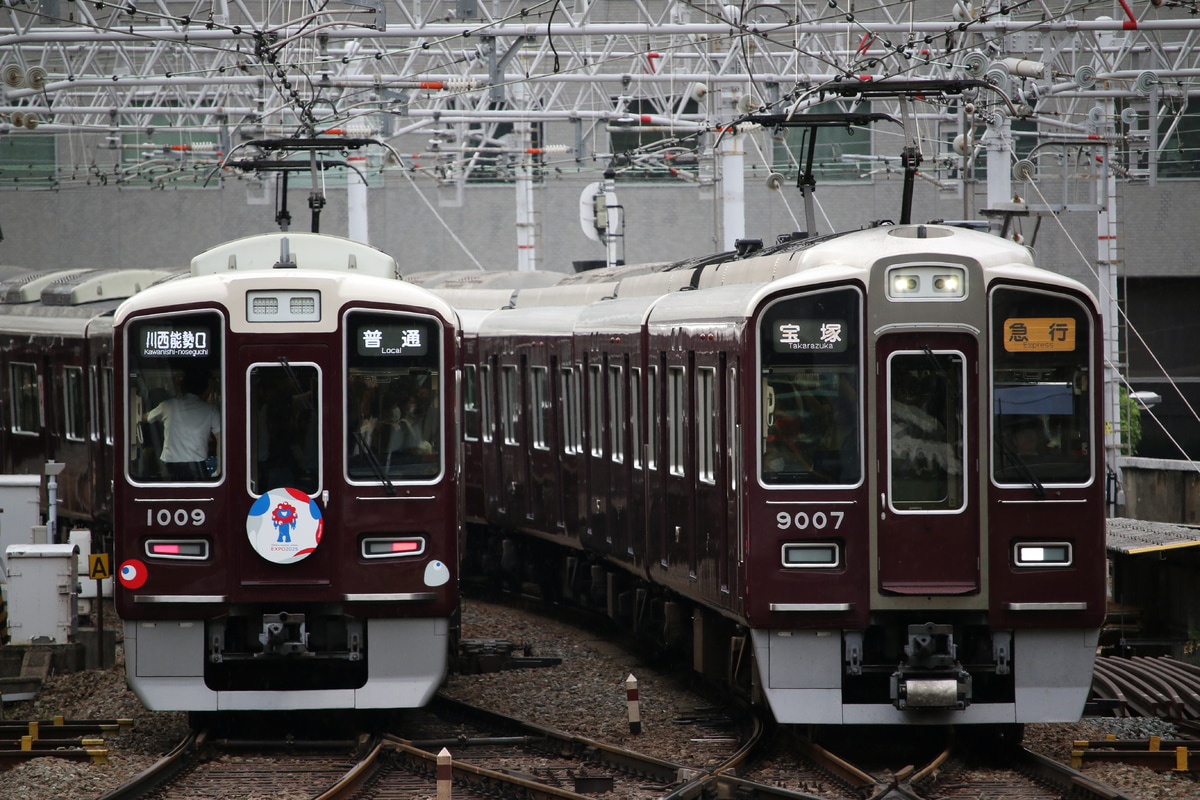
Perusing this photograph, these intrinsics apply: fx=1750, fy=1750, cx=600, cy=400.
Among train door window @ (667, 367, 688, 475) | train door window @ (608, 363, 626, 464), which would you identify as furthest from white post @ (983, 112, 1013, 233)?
train door window @ (667, 367, 688, 475)

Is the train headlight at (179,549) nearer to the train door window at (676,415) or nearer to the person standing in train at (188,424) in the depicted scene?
the person standing in train at (188,424)

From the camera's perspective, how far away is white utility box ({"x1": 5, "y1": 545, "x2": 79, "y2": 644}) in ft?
40.9

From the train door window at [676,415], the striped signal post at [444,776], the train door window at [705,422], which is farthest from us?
the train door window at [676,415]

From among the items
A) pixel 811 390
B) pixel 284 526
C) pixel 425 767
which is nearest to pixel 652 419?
pixel 811 390

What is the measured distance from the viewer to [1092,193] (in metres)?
35.4

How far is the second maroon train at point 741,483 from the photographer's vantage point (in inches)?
345

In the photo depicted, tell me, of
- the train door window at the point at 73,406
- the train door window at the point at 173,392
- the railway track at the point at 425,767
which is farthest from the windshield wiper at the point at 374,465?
the train door window at the point at 73,406

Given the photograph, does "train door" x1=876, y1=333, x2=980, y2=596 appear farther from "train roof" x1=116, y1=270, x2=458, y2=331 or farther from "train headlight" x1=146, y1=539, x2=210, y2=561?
"train headlight" x1=146, y1=539, x2=210, y2=561

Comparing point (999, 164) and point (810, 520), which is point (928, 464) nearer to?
point (810, 520)

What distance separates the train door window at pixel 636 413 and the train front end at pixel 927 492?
339 centimetres

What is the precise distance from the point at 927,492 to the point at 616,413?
4584mm

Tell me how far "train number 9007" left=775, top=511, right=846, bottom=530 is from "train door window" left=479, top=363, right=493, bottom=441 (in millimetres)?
9061

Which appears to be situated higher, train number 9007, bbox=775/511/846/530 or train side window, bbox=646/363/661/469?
train side window, bbox=646/363/661/469

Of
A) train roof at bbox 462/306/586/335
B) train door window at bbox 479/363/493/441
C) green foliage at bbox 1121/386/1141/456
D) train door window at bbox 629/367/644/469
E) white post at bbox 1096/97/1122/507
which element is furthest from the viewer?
green foliage at bbox 1121/386/1141/456
